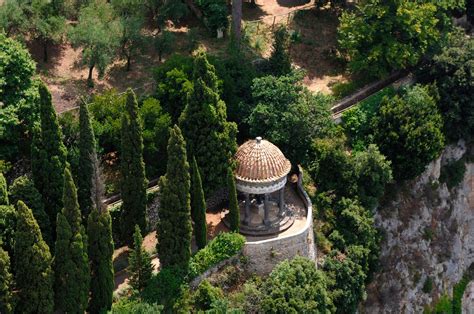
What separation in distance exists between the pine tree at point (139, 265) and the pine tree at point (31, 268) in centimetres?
568

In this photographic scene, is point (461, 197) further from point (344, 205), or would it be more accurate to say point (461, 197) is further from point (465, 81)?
point (344, 205)

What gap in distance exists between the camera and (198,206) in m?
48.9

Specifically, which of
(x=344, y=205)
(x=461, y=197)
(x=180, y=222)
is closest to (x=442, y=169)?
(x=461, y=197)

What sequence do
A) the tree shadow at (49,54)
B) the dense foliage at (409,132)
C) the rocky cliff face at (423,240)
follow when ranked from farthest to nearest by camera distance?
the rocky cliff face at (423,240), the tree shadow at (49,54), the dense foliage at (409,132)

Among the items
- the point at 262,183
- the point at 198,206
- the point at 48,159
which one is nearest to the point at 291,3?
the point at 262,183

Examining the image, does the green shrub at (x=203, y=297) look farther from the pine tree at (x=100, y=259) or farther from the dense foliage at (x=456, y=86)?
the dense foliage at (x=456, y=86)

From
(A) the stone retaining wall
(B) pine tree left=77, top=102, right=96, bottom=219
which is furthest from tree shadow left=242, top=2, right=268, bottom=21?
(B) pine tree left=77, top=102, right=96, bottom=219

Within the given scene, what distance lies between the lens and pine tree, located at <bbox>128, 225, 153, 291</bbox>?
46.0 metres

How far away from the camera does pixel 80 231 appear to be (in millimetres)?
42562

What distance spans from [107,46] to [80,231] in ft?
70.4

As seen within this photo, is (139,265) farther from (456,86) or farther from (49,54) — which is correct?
(456,86)

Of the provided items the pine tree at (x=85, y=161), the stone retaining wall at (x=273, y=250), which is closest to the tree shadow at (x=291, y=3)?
the stone retaining wall at (x=273, y=250)

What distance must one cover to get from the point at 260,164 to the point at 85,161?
12181mm

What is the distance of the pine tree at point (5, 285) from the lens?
40.4 meters
